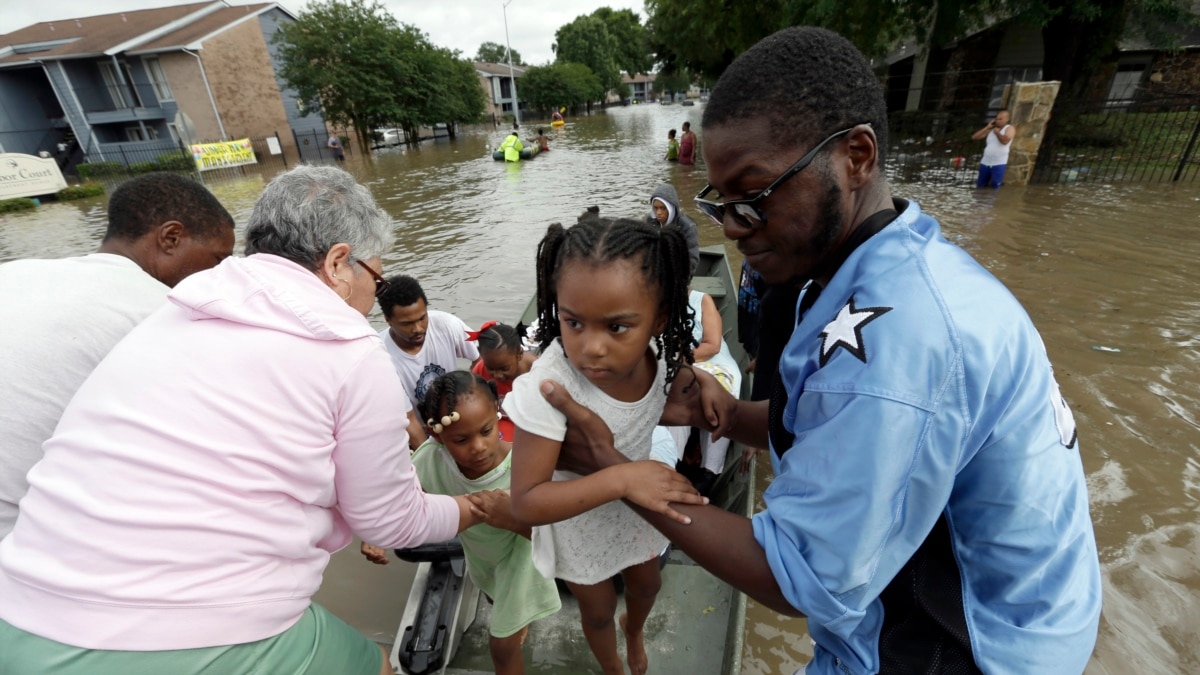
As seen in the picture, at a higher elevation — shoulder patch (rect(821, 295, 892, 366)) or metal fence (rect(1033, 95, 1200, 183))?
shoulder patch (rect(821, 295, 892, 366))

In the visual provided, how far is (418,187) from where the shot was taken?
59.6 feet

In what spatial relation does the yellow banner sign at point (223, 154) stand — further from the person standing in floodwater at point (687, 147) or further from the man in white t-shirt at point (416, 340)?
the man in white t-shirt at point (416, 340)

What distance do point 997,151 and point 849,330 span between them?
13.2 m

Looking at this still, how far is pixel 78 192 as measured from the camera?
744 inches

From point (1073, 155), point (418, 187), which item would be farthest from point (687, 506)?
point (418, 187)

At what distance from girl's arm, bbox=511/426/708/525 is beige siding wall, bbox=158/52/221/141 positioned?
32797 mm

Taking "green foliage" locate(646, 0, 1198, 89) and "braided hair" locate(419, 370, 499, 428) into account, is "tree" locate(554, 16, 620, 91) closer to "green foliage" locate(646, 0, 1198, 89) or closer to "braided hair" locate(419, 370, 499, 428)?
"green foliage" locate(646, 0, 1198, 89)

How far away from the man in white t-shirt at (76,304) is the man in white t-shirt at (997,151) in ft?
44.8

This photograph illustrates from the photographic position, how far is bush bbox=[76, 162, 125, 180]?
72.2 feet

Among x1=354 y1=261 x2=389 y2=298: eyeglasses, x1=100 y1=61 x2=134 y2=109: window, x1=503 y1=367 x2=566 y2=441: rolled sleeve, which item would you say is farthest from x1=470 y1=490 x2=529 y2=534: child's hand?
x1=100 y1=61 x2=134 y2=109: window

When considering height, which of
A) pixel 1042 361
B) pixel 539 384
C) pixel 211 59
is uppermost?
pixel 211 59

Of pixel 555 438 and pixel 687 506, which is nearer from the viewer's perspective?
pixel 687 506

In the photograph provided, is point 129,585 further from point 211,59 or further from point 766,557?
point 211,59

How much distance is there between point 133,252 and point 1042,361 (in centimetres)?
304
